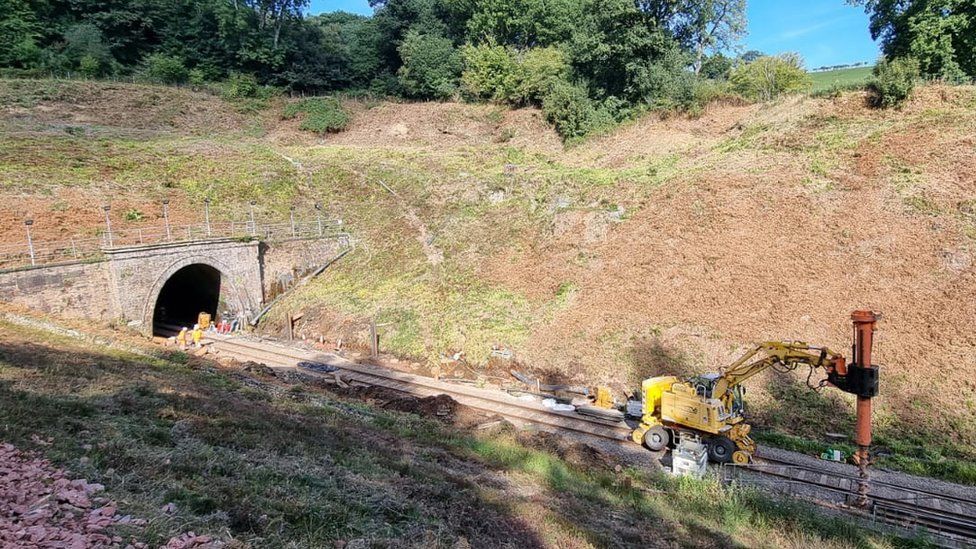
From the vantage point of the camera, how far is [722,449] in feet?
47.2

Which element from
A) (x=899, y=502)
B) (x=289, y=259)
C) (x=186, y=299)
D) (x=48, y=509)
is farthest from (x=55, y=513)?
(x=186, y=299)

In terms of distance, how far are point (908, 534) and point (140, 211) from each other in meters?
37.3

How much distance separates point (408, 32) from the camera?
61.0 metres

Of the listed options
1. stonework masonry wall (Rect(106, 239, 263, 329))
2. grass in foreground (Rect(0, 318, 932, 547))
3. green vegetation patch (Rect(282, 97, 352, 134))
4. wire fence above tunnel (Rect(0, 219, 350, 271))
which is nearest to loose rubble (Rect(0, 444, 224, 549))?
grass in foreground (Rect(0, 318, 932, 547))

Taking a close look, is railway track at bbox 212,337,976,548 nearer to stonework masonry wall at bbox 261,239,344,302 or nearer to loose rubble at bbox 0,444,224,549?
stonework masonry wall at bbox 261,239,344,302

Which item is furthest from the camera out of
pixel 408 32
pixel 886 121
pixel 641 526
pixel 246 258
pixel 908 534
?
pixel 408 32

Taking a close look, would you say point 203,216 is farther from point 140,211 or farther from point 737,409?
point 737,409

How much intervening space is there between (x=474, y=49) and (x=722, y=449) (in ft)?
166

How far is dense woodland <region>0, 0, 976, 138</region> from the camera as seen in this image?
3916cm

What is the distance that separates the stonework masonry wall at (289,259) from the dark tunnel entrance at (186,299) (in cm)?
268

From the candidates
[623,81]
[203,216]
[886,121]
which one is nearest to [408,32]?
[623,81]

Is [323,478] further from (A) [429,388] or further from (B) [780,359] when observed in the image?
(A) [429,388]

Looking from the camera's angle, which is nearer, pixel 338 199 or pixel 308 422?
pixel 308 422

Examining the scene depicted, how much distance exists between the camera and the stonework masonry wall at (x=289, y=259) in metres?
30.6
